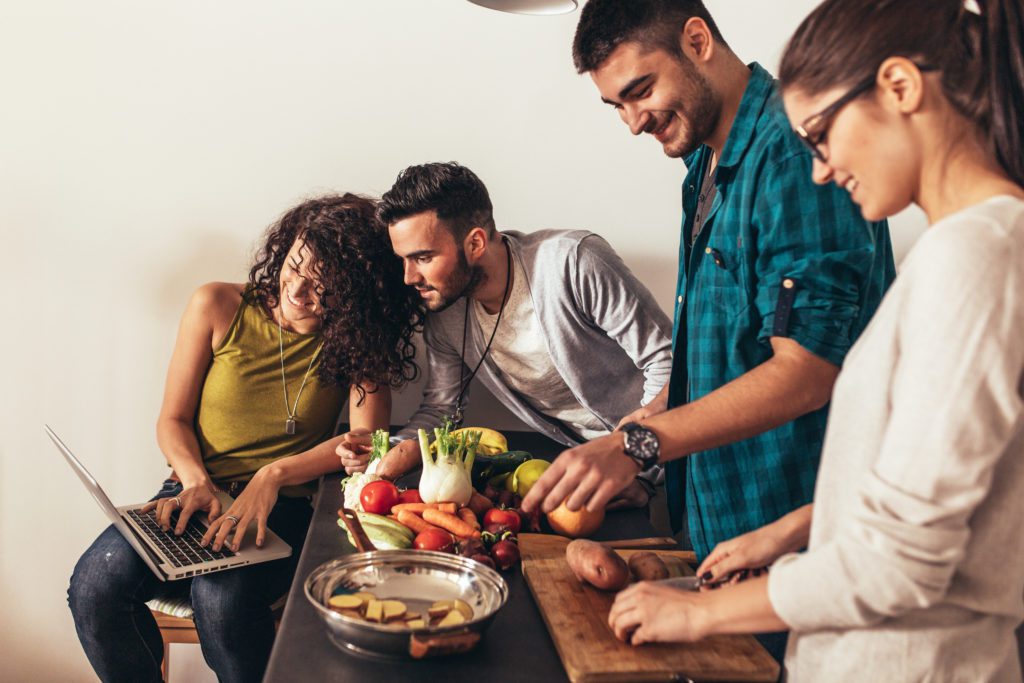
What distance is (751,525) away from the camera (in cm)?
144

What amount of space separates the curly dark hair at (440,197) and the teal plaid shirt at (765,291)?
A: 2.28ft

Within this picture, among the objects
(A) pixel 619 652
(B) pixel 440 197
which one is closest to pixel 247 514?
(B) pixel 440 197

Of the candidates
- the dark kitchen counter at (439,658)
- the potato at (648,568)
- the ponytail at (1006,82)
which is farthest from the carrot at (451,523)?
the ponytail at (1006,82)

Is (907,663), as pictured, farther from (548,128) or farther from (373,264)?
(548,128)

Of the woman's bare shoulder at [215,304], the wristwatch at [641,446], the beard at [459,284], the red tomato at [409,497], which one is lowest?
the red tomato at [409,497]

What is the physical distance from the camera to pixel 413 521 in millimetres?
1483

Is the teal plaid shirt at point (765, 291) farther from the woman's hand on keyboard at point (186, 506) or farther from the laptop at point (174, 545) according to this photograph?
the woman's hand on keyboard at point (186, 506)

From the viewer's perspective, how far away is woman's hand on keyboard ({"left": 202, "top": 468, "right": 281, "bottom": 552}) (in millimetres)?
1780

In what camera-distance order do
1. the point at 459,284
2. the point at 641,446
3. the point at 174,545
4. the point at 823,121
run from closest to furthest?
the point at 823,121 → the point at 641,446 → the point at 174,545 → the point at 459,284

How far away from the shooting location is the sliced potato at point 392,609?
111 centimetres

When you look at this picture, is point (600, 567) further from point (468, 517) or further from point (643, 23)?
point (643, 23)

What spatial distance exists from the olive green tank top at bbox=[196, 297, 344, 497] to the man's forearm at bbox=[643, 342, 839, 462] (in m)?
1.23

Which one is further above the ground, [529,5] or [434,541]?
[529,5]

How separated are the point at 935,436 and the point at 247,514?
1.47 m
